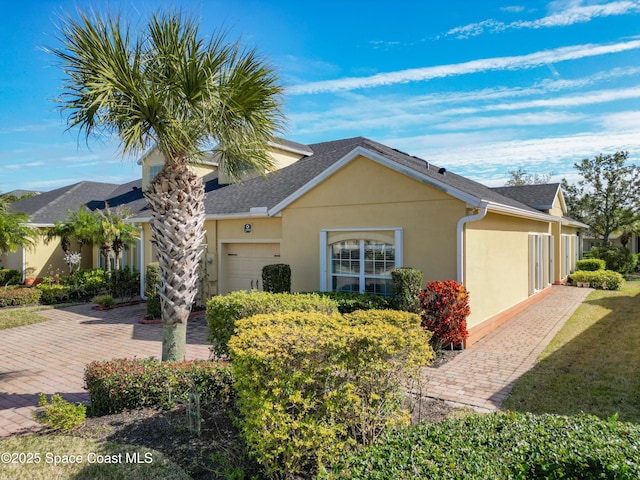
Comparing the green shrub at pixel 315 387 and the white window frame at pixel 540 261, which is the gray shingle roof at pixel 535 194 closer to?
the white window frame at pixel 540 261

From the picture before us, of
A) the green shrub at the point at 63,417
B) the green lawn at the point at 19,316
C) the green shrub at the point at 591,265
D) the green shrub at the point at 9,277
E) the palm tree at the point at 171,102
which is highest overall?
the palm tree at the point at 171,102

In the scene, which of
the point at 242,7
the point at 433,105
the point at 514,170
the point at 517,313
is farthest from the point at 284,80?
the point at 514,170

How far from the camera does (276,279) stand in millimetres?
11914

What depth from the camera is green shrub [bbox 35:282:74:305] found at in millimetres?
18125

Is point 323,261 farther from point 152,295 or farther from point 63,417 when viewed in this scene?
point 63,417

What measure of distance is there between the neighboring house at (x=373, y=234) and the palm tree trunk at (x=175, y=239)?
1541 millimetres

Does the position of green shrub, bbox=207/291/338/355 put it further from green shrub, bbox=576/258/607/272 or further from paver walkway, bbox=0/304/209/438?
green shrub, bbox=576/258/607/272

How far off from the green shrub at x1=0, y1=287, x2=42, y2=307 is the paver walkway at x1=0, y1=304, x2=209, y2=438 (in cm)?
244

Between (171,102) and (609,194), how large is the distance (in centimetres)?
3578

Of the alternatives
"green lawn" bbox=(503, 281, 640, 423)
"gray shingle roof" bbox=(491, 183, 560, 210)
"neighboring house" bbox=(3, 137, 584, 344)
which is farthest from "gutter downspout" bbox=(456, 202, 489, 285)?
"gray shingle roof" bbox=(491, 183, 560, 210)

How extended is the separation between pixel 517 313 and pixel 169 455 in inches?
496

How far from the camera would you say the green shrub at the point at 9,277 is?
22.0 metres

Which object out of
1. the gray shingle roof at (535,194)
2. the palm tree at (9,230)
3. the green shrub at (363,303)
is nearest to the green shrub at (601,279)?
the gray shingle roof at (535,194)

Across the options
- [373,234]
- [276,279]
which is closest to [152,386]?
[276,279]
